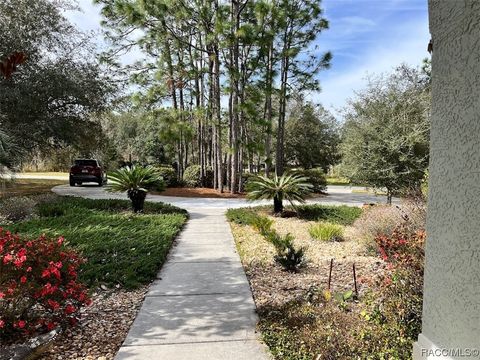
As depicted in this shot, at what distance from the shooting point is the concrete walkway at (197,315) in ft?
9.81

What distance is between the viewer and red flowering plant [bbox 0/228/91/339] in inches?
122

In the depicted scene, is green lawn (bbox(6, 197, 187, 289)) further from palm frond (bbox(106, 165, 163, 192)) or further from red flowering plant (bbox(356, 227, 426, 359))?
red flowering plant (bbox(356, 227, 426, 359))

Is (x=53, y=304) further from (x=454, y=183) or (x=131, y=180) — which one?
(x=131, y=180)

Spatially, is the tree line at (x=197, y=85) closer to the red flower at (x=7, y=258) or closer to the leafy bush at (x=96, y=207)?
the leafy bush at (x=96, y=207)

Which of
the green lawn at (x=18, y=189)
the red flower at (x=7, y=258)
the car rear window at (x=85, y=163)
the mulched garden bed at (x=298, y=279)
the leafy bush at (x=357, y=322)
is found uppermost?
the car rear window at (x=85, y=163)

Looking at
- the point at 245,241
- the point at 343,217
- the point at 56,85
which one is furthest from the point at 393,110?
the point at 56,85

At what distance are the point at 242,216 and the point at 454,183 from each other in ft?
24.7

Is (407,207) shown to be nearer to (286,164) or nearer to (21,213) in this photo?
(21,213)

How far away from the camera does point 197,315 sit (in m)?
3.70

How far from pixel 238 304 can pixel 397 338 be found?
171 centimetres

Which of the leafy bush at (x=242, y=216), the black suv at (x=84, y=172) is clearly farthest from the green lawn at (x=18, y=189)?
the leafy bush at (x=242, y=216)

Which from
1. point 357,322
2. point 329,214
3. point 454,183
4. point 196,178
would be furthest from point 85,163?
point 454,183

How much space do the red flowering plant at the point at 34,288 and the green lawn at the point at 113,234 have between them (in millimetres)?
1146

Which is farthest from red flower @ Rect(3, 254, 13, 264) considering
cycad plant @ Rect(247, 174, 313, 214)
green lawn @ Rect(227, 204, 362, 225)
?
cycad plant @ Rect(247, 174, 313, 214)
